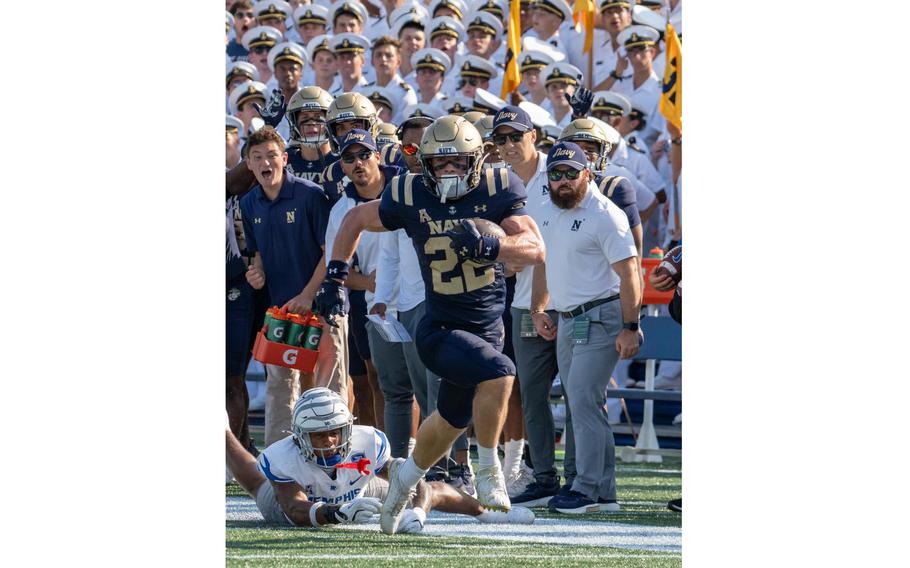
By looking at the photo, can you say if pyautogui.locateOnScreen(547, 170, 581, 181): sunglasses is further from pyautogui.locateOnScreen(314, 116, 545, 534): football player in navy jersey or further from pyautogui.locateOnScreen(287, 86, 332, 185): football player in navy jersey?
pyautogui.locateOnScreen(287, 86, 332, 185): football player in navy jersey

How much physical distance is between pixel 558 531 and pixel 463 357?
65cm

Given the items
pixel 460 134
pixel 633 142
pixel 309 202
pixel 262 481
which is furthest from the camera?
pixel 633 142

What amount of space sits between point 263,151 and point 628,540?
2.12m

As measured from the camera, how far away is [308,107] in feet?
20.5

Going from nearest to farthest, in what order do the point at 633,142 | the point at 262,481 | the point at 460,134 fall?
the point at 460,134, the point at 262,481, the point at 633,142

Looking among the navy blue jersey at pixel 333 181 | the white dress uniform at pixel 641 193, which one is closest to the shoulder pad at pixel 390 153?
the navy blue jersey at pixel 333 181

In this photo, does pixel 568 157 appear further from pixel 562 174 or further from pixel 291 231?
pixel 291 231

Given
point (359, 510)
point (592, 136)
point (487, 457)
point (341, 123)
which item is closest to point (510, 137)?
point (592, 136)
